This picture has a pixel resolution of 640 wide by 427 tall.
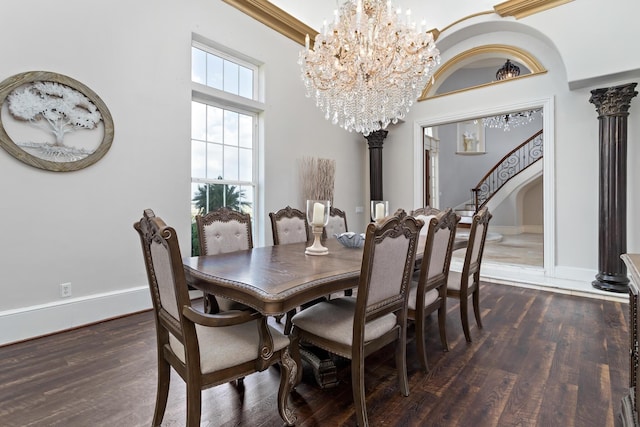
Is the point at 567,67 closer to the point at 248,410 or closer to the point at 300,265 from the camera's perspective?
the point at 300,265

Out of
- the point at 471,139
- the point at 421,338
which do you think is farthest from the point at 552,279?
the point at 471,139

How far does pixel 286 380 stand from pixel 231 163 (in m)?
3.12

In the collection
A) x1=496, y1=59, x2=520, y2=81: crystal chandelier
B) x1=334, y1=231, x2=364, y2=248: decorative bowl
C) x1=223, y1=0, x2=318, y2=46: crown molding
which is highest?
x1=223, y1=0, x2=318, y2=46: crown molding

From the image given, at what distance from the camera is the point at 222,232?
2.60 meters

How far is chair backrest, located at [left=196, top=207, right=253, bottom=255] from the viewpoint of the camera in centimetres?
249

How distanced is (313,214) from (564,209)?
151 inches

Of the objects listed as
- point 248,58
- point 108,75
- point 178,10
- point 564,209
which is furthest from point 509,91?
point 108,75

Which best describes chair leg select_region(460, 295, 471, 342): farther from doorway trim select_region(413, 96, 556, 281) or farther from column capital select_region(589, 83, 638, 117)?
column capital select_region(589, 83, 638, 117)

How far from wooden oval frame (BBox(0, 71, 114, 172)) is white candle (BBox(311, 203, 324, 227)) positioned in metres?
2.14

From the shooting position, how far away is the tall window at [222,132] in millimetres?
3686

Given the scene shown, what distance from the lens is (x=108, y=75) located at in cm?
290

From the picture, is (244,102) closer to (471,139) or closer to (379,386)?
(379,386)

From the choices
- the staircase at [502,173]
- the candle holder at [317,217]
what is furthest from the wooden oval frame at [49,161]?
the staircase at [502,173]

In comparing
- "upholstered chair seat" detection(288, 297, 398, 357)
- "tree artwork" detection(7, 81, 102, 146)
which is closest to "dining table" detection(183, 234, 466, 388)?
"upholstered chair seat" detection(288, 297, 398, 357)
